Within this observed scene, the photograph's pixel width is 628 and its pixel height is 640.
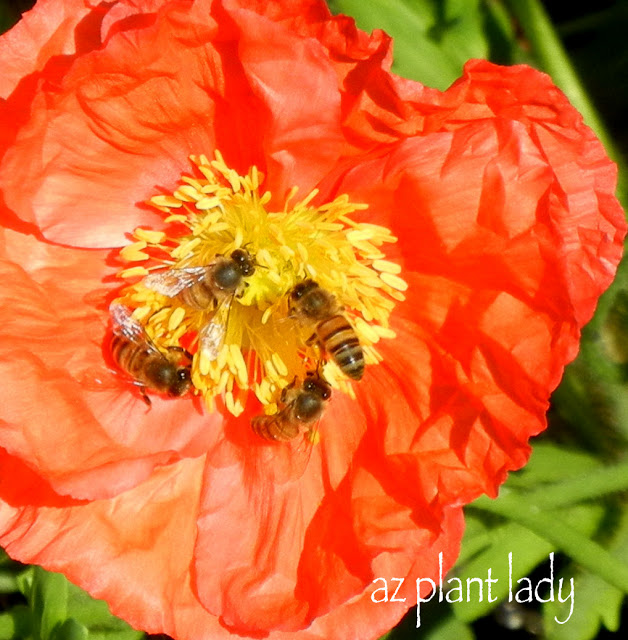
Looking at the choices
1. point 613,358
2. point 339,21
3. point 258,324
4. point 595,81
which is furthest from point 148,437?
point 595,81

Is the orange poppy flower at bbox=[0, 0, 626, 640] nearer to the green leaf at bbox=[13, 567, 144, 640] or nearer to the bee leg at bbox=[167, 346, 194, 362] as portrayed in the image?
the bee leg at bbox=[167, 346, 194, 362]

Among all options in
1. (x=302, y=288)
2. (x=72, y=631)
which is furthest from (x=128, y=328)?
(x=72, y=631)

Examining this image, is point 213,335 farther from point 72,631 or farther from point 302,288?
point 72,631

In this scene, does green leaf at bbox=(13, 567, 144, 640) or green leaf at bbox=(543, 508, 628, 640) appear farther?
green leaf at bbox=(543, 508, 628, 640)

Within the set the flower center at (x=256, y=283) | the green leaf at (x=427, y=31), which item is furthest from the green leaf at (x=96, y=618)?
the green leaf at (x=427, y=31)

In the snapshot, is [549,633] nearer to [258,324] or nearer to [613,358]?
[613,358]

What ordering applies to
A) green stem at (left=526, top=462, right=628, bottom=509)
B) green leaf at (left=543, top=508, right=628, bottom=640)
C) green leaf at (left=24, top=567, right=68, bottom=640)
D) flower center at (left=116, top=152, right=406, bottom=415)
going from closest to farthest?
flower center at (left=116, top=152, right=406, bottom=415), green leaf at (left=24, top=567, right=68, bottom=640), green stem at (left=526, top=462, right=628, bottom=509), green leaf at (left=543, top=508, right=628, bottom=640)

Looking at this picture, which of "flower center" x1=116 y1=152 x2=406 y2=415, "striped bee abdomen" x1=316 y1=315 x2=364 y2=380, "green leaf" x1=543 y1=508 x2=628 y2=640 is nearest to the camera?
"striped bee abdomen" x1=316 y1=315 x2=364 y2=380

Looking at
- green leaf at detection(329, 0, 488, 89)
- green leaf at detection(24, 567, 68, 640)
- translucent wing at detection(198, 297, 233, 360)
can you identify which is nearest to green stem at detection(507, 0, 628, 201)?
green leaf at detection(329, 0, 488, 89)
